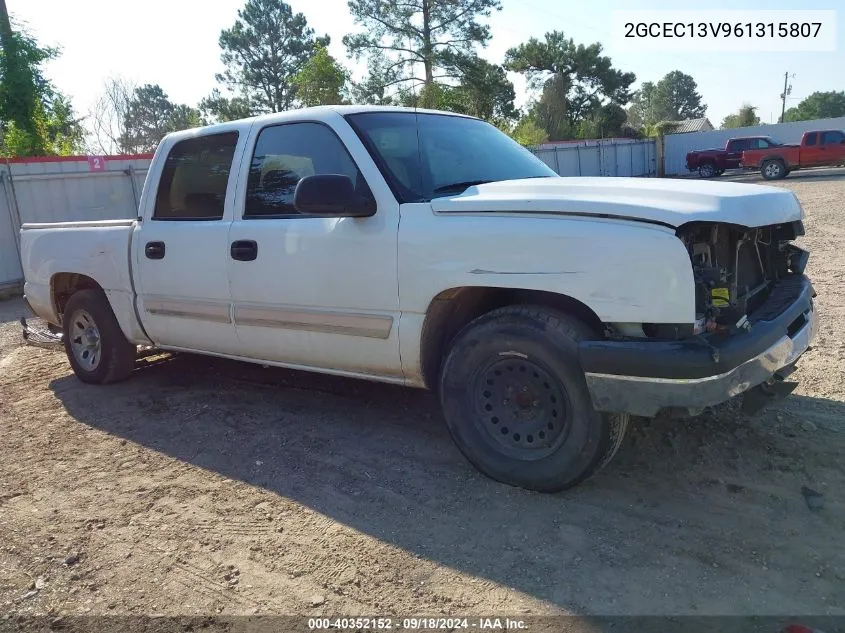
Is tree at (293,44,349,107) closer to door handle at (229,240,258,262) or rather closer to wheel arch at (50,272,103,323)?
wheel arch at (50,272,103,323)

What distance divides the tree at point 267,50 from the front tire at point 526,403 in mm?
43157

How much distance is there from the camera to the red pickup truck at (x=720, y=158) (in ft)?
104

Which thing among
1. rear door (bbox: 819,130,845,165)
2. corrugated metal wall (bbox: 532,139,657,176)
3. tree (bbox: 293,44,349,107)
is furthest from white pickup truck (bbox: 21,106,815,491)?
rear door (bbox: 819,130,845,165)

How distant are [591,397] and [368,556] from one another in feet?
3.95

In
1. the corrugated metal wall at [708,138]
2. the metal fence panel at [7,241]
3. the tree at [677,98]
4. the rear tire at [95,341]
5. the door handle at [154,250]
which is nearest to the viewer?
the door handle at [154,250]

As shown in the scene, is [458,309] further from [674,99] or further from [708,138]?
[674,99]

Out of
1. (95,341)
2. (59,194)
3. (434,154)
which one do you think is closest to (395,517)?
(434,154)

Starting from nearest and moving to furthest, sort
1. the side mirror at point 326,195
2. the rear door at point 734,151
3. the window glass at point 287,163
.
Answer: the side mirror at point 326,195
the window glass at point 287,163
the rear door at point 734,151

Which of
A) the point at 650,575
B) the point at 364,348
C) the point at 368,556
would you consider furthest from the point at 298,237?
the point at 650,575

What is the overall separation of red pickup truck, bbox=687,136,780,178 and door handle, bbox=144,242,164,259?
30700 millimetres

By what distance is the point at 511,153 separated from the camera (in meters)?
4.54

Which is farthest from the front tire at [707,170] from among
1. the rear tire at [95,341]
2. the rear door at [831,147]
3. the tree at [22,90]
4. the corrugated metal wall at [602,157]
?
the rear tire at [95,341]

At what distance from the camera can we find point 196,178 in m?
4.80

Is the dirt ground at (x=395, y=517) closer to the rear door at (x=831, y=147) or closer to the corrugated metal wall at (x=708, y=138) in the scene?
the rear door at (x=831, y=147)
